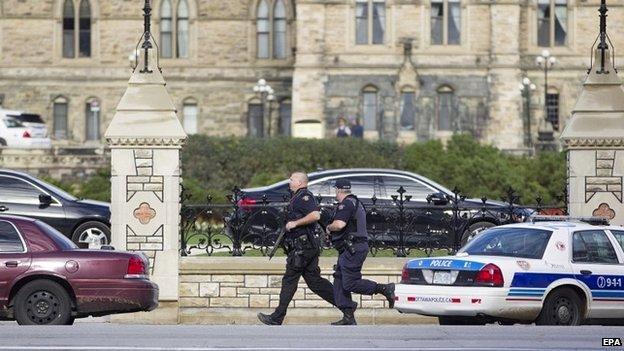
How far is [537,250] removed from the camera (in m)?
29.4

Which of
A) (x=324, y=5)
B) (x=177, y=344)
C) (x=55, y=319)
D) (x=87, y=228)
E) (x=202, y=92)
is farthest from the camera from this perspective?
(x=202, y=92)

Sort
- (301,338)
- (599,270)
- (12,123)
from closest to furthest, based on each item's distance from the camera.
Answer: (301,338)
(599,270)
(12,123)

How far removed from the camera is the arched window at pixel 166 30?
76.8 metres

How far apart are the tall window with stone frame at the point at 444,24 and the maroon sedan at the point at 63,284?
142 ft

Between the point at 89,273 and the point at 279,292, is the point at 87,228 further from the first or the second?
the point at 89,273

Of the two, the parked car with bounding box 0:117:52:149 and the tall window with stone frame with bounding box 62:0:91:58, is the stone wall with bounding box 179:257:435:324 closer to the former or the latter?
the parked car with bounding box 0:117:52:149

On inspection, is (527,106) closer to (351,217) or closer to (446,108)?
(446,108)

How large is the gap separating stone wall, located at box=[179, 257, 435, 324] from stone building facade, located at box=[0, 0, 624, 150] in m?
36.0

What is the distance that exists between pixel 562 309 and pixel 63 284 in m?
6.19

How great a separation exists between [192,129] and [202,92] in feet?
4.11

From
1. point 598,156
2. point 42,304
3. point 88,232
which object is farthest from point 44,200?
point 42,304

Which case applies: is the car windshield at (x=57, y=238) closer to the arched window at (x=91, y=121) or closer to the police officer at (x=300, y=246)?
the police officer at (x=300, y=246)

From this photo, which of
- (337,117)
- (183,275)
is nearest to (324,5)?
(337,117)

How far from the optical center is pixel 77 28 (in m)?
76.8
